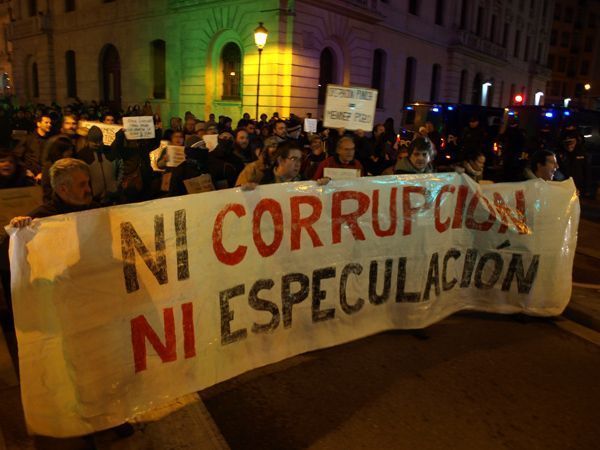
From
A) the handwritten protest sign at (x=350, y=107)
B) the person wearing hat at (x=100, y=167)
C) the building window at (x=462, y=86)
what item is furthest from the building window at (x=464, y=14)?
the person wearing hat at (x=100, y=167)

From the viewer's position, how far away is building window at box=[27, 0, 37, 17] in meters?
32.9

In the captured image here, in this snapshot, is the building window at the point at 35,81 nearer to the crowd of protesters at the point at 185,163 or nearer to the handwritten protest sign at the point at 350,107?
the crowd of protesters at the point at 185,163

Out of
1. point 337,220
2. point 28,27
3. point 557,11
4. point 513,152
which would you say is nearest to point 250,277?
point 337,220

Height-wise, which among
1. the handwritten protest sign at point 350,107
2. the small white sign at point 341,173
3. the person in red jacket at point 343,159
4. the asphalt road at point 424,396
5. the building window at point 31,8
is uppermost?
the building window at point 31,8

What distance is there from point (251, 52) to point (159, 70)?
731 cm

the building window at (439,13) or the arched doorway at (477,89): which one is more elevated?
the building window at (439,13)

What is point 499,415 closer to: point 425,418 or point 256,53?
point 425,418

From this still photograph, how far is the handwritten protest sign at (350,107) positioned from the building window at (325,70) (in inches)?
590

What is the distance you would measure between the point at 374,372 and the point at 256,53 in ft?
54.0

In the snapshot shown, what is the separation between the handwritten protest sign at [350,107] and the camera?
18.5 feet

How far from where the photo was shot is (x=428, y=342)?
14.2 ft

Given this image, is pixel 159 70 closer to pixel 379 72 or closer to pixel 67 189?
pixel 379 72

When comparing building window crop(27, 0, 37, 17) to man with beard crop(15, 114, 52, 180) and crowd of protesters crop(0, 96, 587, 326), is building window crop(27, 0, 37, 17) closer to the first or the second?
crowd of protesters crop(0, 96, 587, 326)

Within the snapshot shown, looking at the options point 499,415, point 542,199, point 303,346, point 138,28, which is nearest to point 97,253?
point 303,346
